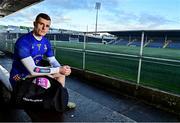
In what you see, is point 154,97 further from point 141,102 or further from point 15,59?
point 15,59

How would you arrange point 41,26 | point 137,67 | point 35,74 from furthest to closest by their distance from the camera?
point 137,67, point 41,26, point 35,74

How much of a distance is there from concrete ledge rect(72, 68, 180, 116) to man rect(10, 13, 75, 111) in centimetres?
182

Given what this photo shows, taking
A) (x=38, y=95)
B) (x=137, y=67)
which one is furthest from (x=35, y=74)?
(x=137, y=67)

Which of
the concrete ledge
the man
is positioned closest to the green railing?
the concrete ledge

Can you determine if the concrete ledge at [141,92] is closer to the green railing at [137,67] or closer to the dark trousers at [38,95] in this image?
the green railing at [137,67]

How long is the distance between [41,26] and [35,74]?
0.70 metres

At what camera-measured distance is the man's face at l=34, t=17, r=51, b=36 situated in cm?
363

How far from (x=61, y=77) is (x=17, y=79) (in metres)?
0.62

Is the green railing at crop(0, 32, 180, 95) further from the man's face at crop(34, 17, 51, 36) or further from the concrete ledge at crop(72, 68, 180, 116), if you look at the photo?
the man's face at crop(34, 17, 51, 36)

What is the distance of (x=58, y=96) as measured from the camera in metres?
3.55

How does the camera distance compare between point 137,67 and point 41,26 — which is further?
point 137,67

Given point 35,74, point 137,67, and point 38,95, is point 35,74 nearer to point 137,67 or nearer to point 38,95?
point 38,95

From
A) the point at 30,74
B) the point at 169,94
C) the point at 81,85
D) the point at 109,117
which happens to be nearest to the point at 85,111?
the point at 109,117

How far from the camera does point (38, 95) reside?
346cm
